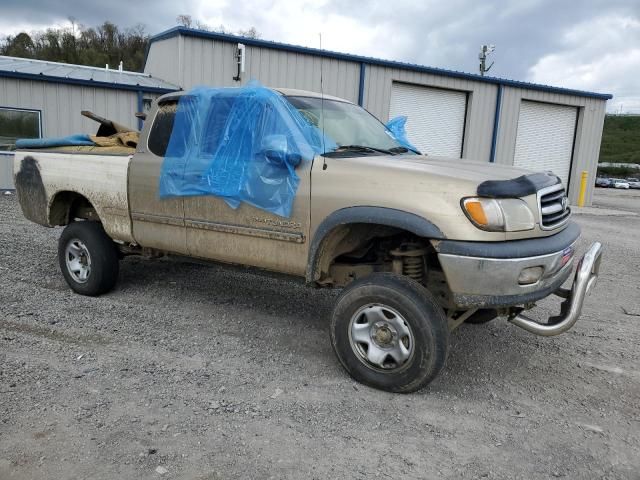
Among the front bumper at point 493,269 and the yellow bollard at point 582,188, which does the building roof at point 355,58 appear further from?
the front bumper at point 493,269

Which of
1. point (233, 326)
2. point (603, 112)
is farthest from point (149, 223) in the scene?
point (603, 112)

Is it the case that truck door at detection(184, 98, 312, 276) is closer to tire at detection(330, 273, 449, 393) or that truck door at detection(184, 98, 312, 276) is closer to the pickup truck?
the pickup truck

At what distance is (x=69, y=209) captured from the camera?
595 cm

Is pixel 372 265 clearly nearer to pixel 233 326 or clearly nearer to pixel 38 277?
pixel 233 326

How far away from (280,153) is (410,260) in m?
1.19

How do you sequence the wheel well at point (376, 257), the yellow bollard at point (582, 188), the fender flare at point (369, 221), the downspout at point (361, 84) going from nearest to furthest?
1. the fender flare at point (369, 221)
2. the wheel well at point (376, 257)
3. the downspout at point (361, 84)
4. the yellow bollard at point (582, 188)

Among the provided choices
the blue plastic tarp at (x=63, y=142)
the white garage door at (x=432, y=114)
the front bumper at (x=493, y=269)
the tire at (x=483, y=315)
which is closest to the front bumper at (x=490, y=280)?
the front bumper at (x=493, y=269)

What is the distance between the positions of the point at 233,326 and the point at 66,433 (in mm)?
1979

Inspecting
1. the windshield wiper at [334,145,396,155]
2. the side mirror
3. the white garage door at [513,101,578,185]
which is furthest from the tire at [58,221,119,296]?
the white garage door at [513,101,578,185]

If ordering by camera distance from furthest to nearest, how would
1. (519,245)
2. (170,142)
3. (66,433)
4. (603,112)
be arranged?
(603,112) < (170,142) < (519,245) < (66,433)

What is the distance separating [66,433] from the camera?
3.07m

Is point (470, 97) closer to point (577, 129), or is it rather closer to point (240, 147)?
point (577, 129)

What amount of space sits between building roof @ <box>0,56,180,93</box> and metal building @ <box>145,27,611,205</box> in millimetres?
504

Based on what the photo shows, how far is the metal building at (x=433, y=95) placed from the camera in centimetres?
1450
